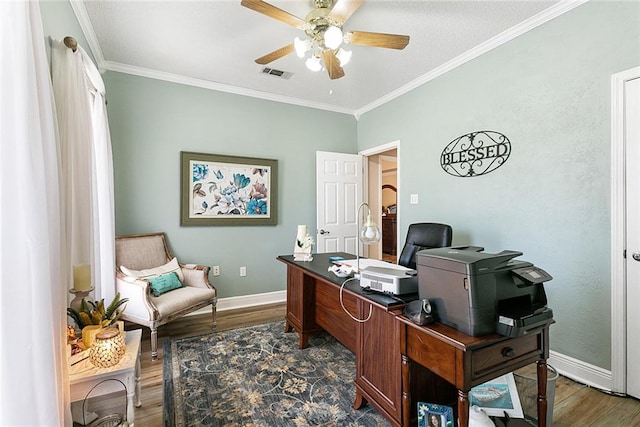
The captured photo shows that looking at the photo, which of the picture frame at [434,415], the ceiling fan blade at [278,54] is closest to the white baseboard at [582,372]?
the picture frame at [434,415]

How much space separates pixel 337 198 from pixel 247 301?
1851 mm

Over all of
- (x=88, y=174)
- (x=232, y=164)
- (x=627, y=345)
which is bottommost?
(x=627, y=345)

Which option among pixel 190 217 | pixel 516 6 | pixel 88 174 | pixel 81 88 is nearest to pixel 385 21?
pixel 516 6

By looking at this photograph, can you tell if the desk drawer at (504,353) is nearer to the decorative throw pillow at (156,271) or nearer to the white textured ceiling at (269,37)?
the white textured ceiling at (269,37)

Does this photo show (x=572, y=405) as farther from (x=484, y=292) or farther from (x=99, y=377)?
(x=99, y=377)

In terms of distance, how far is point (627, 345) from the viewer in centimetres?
187

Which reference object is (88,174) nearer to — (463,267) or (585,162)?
(463,267)

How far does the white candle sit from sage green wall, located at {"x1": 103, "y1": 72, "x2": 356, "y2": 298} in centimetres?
167

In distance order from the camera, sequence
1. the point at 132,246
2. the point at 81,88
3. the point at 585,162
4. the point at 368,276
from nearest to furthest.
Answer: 1. the point at 368,276
2. the point at 81,88
3. the point at 585,162
4. the point at 132,246

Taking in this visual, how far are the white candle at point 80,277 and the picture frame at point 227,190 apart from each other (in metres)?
1.76

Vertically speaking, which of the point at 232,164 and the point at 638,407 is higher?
the point at 232,164

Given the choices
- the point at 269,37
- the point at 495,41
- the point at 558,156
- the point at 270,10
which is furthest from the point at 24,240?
the point at 495,41

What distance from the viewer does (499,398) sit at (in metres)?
1.47

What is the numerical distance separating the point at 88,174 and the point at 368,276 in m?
1.92
